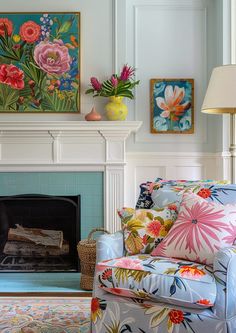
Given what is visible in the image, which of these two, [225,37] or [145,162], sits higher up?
[225,37]

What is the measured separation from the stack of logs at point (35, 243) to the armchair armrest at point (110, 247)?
1570 mm

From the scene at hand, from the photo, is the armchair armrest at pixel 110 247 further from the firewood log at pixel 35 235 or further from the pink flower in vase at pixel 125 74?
the pink flower in vase at pixel 125 74

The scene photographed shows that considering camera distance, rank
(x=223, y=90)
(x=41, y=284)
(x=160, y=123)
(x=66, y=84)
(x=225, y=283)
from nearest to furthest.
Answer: (x=225, y=283) → (x=223, y=90) → (x=41, y=284) → (x=66, y=84) → (x=160, y=123)

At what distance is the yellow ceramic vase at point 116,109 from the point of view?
3691 millimetres

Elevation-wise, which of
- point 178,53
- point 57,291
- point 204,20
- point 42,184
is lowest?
point 57,291

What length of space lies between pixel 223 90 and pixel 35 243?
2.14m

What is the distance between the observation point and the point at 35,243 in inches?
151

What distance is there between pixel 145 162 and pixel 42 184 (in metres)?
0.98

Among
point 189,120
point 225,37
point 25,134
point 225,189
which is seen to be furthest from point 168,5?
point 225,189

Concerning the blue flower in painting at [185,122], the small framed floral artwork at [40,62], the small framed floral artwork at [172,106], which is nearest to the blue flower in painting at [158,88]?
the small framed floral artwork at [172,106]

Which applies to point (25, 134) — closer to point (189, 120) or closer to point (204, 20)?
point (189, 120)

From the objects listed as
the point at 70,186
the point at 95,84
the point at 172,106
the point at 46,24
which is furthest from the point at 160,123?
the point at 46,24

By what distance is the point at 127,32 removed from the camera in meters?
4.02

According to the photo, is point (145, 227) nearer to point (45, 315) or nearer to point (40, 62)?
point (45, 315)
